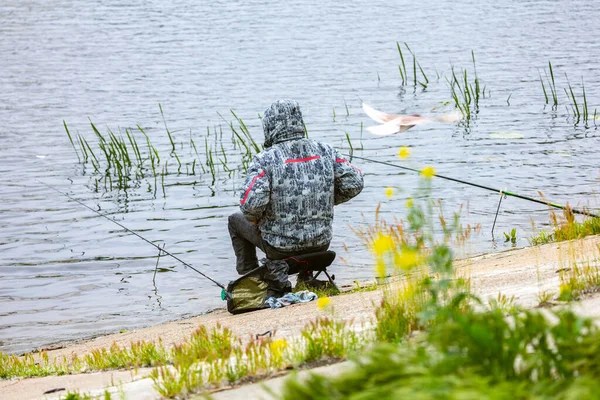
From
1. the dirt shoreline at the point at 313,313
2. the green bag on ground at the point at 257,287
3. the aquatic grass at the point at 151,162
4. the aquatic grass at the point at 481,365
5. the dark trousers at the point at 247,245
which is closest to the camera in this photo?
the aquatic grass at the point at 481,365

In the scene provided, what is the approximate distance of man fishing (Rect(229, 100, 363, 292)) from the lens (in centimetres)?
718

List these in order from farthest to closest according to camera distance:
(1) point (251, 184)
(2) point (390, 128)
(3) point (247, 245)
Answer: (3) point (247, 245), (1) point (251, 184), (2) point (390, 128)

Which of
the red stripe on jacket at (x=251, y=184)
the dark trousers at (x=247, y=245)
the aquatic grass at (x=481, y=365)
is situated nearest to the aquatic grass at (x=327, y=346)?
the aquatic grass at (x=481, y=365)

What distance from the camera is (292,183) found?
722 cm

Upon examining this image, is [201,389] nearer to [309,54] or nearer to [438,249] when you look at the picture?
[438,249]

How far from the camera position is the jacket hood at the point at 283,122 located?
7.18 m

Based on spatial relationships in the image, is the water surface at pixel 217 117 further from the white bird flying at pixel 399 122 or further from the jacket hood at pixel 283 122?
the jacket hood at pixel 283 122

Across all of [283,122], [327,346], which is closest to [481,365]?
[327,346]

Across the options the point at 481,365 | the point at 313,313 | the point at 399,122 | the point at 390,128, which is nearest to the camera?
the point at 481,365

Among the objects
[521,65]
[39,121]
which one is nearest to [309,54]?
[521,65]

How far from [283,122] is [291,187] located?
530mm

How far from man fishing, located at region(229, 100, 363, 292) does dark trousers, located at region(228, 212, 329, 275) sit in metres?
0.01

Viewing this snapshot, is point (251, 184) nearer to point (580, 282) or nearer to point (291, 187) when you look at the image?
point (291, 187)

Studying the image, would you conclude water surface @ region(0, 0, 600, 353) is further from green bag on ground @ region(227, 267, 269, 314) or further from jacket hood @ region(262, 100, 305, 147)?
jacket hood @ region(262, 100, 305, 147)
